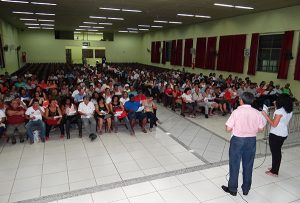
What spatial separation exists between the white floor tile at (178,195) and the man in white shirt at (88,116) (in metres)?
2.96

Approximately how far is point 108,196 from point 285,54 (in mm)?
10134

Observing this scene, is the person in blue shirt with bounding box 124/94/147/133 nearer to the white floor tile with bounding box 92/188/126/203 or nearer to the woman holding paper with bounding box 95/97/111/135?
the woman holding paper with bounding box 95/97/111/135

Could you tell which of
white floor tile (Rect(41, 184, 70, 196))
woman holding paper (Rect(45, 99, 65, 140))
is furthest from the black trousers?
woman holding paper (Rect(45, 99, 65, 140))

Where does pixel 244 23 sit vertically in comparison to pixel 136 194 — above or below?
above

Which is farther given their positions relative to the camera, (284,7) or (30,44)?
(30,44)

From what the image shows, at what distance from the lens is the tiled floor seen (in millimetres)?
3746

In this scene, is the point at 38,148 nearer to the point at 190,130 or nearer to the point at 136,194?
the point at 136,194

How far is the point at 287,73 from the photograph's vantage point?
34.4 ft

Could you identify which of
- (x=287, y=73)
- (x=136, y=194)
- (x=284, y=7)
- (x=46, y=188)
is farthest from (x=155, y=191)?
(x=284, y=7)

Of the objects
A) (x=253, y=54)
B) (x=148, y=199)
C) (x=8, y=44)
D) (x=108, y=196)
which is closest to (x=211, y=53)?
(x=253, y=54)

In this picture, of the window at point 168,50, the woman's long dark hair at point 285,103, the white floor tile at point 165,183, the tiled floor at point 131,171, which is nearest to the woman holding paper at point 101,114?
the tiled floor at point 131,171

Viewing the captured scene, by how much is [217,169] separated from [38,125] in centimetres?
439

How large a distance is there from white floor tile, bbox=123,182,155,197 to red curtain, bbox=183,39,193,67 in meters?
14.9

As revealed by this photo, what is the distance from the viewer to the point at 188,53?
59.4 ft
